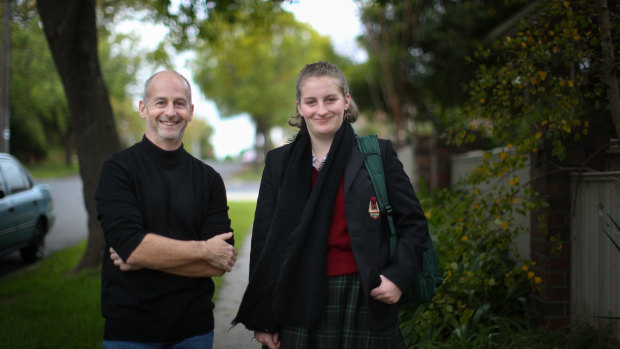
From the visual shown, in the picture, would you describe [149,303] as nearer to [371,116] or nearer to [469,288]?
[469,288]


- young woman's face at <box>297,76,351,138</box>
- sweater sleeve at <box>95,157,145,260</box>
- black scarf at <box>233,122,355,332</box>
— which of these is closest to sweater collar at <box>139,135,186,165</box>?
sweater sleeve at <box>95,157,145,260</box>

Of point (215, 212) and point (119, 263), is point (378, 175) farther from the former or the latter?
point (119, 263)

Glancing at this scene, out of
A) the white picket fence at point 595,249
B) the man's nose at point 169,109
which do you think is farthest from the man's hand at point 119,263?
the white picket fence at point 595,249

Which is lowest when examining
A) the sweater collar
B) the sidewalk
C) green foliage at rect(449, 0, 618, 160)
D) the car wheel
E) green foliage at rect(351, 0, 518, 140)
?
the sidewalk

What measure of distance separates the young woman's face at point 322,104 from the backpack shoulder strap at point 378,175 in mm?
170

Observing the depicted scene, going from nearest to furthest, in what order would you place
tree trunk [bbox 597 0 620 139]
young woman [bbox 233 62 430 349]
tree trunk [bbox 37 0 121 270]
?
young woman [bbox 233 62 430 349], tree trunk [bbox 597 0 620 139], tree trunk [bbox 37 0 121 270]

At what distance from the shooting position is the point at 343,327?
2291 mm

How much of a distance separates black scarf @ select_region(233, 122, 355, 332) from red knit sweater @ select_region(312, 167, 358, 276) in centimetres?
5

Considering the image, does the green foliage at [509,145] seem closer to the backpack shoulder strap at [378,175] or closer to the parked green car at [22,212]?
the backpack shoulder strap at [378,175]

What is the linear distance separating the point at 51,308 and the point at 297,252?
4354 mm

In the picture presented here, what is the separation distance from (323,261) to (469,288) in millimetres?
2301

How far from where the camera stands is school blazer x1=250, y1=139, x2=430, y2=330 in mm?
2160

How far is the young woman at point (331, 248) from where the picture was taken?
220cm

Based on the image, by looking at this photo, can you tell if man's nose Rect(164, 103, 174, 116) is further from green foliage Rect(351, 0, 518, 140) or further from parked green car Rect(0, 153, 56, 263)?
green foliage Rect(351, 0, 518, 140)
